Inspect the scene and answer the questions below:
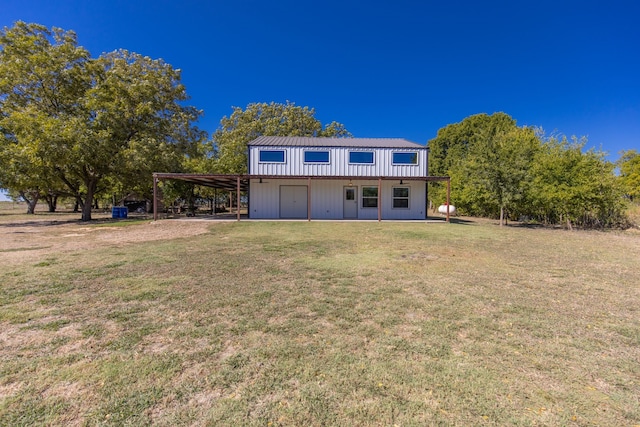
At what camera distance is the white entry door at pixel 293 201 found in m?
18.3

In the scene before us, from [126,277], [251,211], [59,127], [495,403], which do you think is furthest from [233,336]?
[59,127]

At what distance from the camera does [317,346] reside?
2.85 m

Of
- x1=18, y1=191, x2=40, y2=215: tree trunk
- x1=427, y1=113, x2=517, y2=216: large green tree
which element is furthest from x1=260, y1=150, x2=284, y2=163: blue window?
x1=18, y1=191, x2=40, y2=215: tree trunk

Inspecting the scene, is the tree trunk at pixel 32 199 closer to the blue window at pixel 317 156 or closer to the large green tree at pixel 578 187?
the blue window at pixel 317 156

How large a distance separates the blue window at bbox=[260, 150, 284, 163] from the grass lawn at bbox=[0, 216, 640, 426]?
39.5 ft

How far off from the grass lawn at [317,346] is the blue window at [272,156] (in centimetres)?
1203

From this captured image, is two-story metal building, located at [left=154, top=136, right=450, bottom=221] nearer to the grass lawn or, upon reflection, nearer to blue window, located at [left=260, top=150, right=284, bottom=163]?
blue window, located at [left=260, top=150, right=284, bottom=163]

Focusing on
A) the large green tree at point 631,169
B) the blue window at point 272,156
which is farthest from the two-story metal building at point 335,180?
the large green tree at point 631,169

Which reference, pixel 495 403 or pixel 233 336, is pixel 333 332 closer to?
pixel 233 336

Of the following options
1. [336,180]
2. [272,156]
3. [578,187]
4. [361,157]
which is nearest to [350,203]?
[336,180]

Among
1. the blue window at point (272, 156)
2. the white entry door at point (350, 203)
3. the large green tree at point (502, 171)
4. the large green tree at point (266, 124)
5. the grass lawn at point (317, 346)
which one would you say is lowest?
the grass lawn at point (317, 346)

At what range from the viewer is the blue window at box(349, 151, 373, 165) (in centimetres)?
1762

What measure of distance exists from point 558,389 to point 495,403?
578 mm

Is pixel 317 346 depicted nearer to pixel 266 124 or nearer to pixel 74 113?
pixel 74 113
